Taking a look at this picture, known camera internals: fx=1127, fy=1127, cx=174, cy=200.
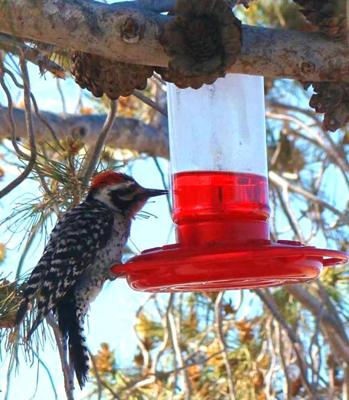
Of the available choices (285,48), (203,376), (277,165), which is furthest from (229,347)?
(285,48)

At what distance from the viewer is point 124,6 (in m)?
2.50

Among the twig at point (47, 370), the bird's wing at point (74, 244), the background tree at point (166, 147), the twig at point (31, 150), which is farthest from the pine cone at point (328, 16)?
the bird's wing at point (74, 244)

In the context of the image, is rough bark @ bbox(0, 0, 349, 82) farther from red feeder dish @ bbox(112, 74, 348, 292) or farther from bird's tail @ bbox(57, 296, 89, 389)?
bird's tail @ bbox(57, 296, 89, 389)

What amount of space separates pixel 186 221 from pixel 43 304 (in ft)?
1.78

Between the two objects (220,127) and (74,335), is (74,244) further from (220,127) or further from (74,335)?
(220,127)

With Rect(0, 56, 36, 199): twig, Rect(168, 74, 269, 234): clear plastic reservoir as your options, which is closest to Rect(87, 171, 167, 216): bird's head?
Rect(168, 74, 269, 234): clear plastic reservoir

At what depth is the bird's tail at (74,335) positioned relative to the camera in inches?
148

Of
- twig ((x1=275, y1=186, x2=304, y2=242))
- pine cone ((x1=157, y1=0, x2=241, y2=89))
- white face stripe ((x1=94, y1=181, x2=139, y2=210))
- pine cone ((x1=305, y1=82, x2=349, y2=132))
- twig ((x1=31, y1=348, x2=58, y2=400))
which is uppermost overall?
twig ((x1=275, y1=186, x2=304, y2=242))

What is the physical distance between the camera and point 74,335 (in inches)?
154

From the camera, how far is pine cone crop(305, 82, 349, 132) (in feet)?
9.23

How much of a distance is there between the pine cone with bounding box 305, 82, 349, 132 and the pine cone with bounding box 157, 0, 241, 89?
45 cm

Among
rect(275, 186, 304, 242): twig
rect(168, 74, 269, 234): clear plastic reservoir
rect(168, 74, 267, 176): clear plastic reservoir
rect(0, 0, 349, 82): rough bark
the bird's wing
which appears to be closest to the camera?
rect(0, 0, 349, 82): rough bark

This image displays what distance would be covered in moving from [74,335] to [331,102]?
4.92 feet

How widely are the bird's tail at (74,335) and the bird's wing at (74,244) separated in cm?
9
